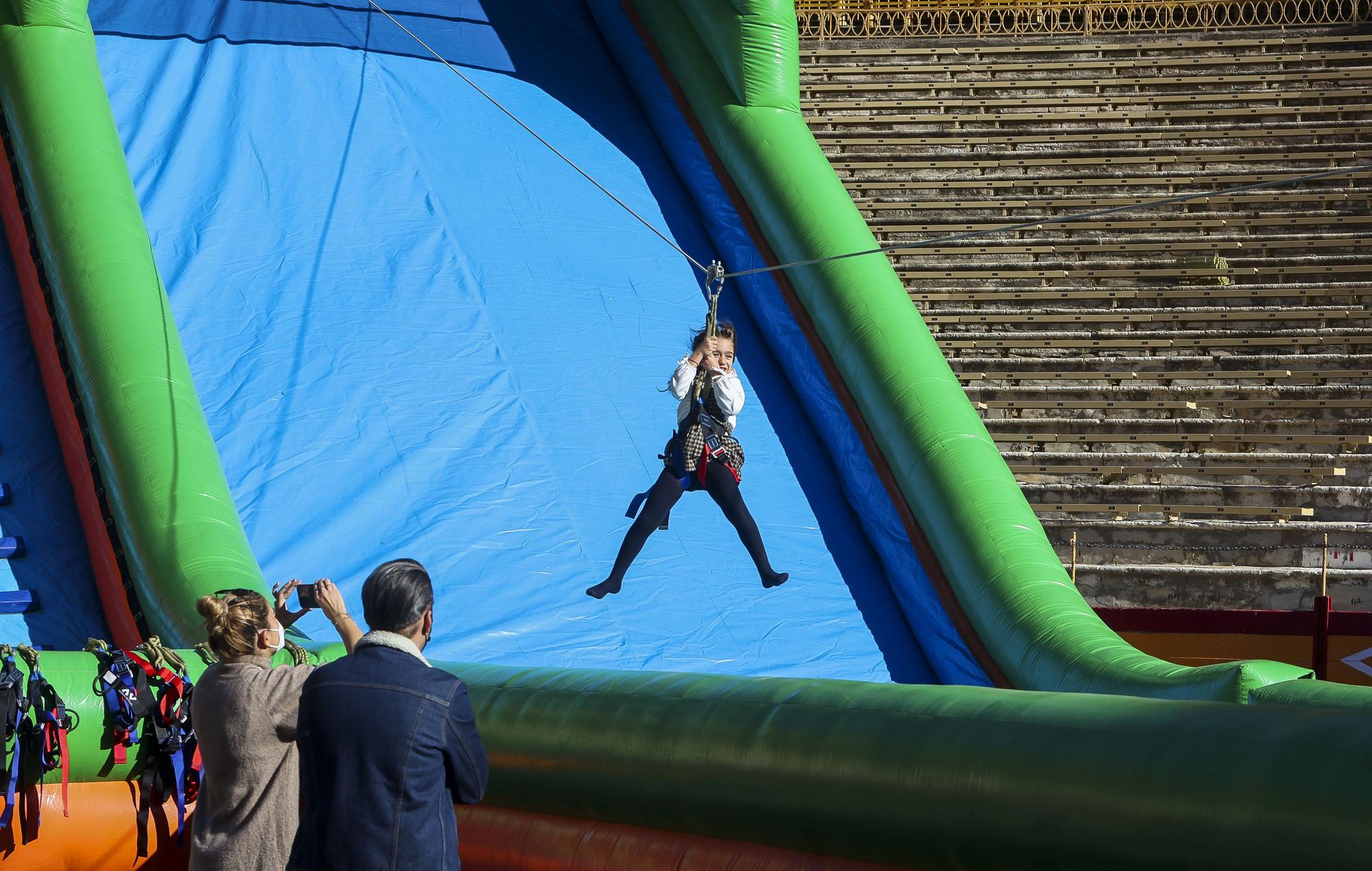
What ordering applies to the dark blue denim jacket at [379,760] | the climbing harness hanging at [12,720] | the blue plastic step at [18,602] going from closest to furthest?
the dark blue denim jacket at [379,760], the climbing harness hanging at [12,720], the blue plastic step at [18,602]

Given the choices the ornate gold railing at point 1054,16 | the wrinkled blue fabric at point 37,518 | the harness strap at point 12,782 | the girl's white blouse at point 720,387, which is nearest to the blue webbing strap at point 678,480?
the girl's white blouse at point 720,387

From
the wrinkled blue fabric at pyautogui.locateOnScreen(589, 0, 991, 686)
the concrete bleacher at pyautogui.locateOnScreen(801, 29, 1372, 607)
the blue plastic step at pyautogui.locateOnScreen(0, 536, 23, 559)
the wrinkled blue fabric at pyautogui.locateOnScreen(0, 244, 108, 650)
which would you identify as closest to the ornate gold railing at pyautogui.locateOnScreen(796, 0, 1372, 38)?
the concrete bleacher at pyautogui.locateOnScreen(801, 29, 1372, 607)

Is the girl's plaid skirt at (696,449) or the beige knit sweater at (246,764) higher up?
the girl's plaid skirt at (696,449)

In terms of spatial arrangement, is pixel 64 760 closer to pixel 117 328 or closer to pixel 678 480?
pixel 117 328

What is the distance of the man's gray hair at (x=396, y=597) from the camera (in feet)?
6.61

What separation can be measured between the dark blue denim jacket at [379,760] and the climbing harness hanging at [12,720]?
1412 millimetres

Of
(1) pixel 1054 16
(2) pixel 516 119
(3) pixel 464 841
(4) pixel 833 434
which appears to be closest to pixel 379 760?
(3) pixel 464 841

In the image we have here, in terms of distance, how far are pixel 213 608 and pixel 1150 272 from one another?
327 inches

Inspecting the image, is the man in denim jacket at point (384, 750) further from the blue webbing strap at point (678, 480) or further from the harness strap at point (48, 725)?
Result: the blue webbing strap at point (678, 480)

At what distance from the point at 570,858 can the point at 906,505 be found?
269 cm

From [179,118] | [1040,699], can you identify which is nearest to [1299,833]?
[1040,699]

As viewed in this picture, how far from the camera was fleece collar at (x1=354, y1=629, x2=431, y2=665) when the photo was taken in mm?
2006

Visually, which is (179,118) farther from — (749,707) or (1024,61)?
(1024,61)

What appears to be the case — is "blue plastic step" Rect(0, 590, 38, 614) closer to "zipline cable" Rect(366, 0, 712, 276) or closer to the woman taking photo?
the woman taking photo
